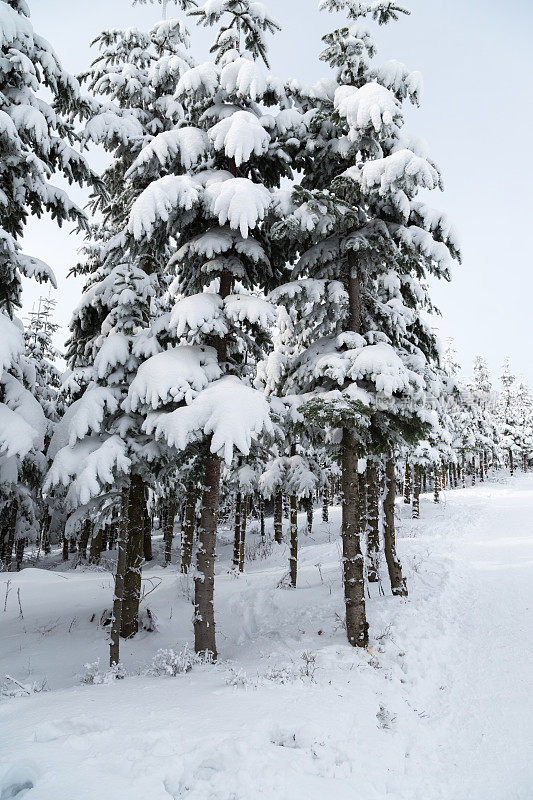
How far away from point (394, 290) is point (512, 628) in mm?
8434

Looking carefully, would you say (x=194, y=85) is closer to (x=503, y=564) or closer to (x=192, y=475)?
(x=192, y=475)

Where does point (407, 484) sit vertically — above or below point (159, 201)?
below

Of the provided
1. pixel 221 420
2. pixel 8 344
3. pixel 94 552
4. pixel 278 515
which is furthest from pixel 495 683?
pixel 94 552

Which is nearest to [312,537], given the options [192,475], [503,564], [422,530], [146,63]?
[422,530]

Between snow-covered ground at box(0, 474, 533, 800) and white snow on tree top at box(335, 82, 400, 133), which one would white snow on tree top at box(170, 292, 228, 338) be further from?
snow-covered ground at box(0, 474, 533, 800)

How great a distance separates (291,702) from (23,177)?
1106 centimetres

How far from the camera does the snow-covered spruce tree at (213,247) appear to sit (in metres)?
7.99

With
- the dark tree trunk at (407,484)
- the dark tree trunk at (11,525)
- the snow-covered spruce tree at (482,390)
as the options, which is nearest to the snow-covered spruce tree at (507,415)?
the snow-covered spruce tree at (482,390)

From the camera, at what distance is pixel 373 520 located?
1487cm

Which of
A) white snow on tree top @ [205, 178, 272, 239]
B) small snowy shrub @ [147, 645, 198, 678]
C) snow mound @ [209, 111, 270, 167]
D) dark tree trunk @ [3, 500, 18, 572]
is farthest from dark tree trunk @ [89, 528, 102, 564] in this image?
snow mound @ [209, 111, 270, 167]

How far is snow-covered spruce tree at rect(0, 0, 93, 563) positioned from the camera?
8219 mm

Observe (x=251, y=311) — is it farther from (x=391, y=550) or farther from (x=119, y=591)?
(x=391, y=550)

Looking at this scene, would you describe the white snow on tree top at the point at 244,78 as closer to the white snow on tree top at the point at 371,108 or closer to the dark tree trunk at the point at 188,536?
the white snow on tree top at the point at 371,108

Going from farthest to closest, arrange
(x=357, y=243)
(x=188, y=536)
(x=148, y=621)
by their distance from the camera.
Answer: (x=188, y=536), (x=148, y=621), (x=357, y=243)
